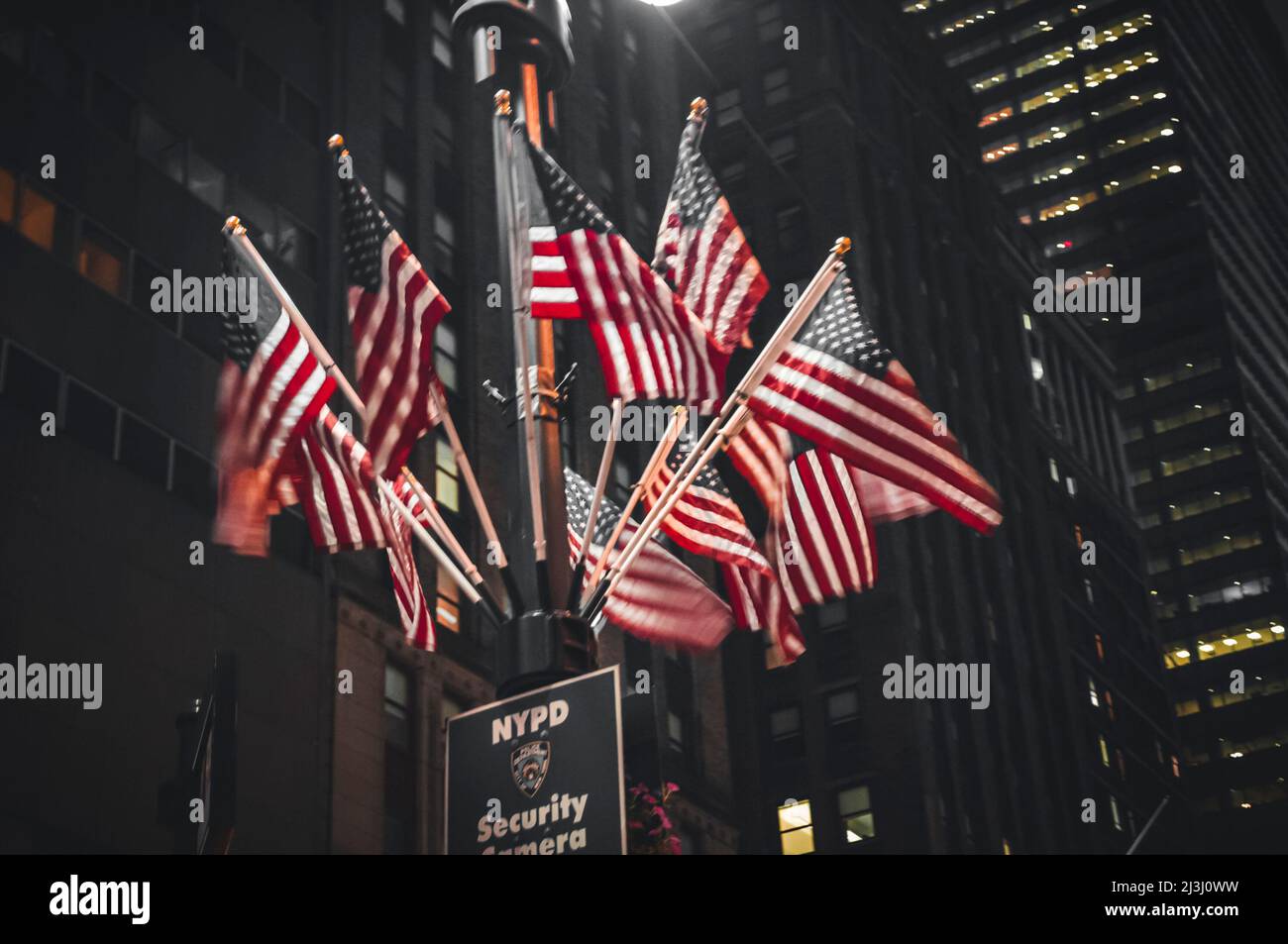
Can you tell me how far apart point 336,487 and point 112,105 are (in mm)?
25118

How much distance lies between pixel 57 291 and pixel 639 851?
75.8 ft

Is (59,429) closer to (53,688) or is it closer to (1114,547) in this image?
(53,688)

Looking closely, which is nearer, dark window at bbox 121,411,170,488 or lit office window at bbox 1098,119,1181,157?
dark window at bbox 121,411,170,488

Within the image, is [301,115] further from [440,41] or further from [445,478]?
[445,478]

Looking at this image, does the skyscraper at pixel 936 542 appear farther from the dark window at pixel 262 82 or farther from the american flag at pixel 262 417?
the american flag at pixel 262 417

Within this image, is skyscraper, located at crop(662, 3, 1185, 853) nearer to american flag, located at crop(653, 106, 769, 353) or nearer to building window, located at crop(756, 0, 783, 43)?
building window, located at crop(756, 0, 783, 43)

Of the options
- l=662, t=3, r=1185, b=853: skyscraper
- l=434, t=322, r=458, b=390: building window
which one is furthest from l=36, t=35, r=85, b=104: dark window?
l=662, t=3, r=1185, b=853: skyscraper

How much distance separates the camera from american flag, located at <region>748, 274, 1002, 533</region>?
14164 mm

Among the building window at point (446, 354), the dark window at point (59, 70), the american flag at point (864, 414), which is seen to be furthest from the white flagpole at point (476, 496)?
the building window at point (446, 354)

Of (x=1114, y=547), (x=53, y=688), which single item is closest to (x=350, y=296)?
(x=53, y=688)

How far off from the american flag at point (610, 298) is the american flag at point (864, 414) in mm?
799

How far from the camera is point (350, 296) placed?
14227 mm

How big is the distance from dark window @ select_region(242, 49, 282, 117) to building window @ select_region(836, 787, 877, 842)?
31729mm
